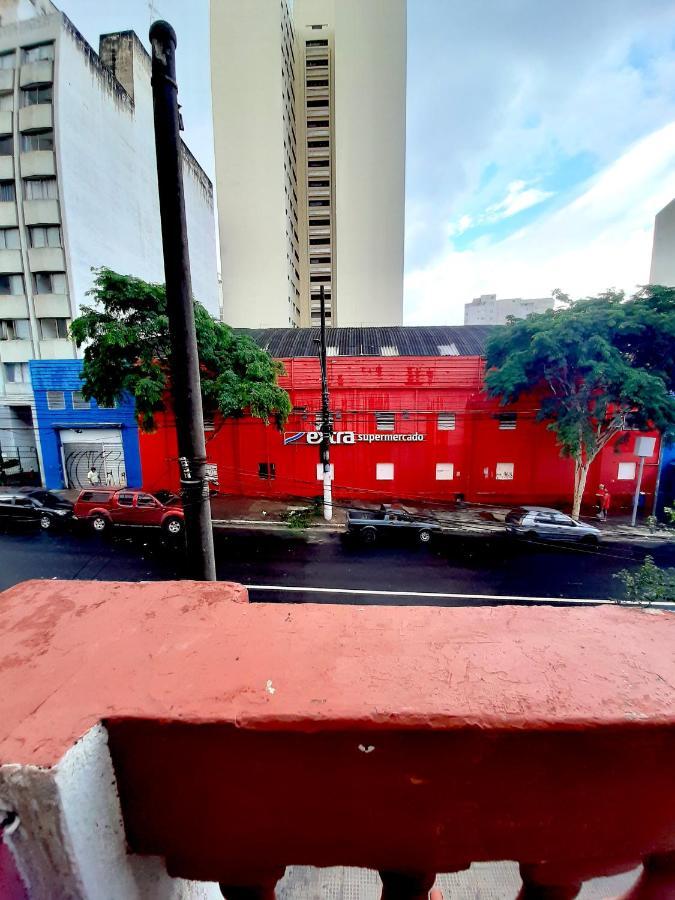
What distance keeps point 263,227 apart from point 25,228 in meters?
18.3

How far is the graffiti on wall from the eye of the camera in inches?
662

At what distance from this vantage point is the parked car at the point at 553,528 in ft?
38.1

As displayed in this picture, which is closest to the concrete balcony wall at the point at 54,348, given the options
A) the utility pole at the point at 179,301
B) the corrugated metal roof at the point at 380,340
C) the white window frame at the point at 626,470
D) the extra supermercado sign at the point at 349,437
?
the corrugated metal roof at the point at 380,340

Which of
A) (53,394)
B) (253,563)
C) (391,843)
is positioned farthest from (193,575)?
(53,394)

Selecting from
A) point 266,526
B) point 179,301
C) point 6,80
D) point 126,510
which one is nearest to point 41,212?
point 6,80

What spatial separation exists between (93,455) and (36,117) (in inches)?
636

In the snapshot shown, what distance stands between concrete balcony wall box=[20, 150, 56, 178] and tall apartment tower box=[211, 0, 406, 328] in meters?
15.7

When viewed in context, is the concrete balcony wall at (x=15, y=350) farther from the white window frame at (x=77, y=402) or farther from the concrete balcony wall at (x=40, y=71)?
the concrete balcony wall at (x=40, y=71)

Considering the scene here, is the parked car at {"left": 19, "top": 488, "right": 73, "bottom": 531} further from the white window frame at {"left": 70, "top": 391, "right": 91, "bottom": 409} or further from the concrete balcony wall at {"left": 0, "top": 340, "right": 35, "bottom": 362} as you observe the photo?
the concrete balcony wall at {"left": 0, "top": 340, "right": 35, "bottom": 362}

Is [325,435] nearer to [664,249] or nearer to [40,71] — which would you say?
[40,71]

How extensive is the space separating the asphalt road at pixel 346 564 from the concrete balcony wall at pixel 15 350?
11769 mm

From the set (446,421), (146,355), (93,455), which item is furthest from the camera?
(93,455)

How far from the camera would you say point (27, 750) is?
59 centimetres

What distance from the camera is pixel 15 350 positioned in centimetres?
1922
